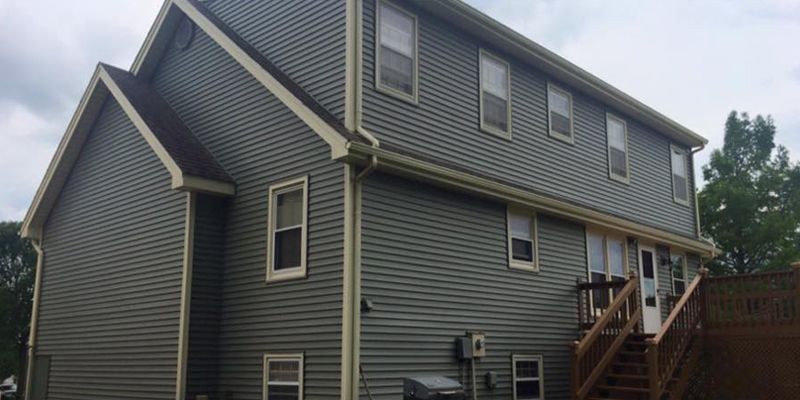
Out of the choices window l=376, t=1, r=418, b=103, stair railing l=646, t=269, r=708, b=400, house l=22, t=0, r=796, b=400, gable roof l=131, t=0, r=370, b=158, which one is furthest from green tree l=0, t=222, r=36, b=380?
stair railing l=646, t=269, r=708, b=400

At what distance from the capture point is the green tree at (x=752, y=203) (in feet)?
85.8

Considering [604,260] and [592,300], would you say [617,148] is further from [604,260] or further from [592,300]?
[592,300]

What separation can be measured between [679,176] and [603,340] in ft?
27.6

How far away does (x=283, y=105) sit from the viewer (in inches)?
441

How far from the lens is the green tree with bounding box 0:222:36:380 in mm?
30844

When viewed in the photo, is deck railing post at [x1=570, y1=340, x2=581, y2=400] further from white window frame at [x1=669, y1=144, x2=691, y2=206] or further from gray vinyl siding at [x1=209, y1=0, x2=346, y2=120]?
white window frame at [x1=669, y1=144, x2=691, y2=206]

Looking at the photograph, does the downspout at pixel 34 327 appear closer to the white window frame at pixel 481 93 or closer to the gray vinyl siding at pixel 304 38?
the gray vinyl siding at pixel 304 38

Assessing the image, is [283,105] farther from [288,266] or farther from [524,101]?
[524,101]

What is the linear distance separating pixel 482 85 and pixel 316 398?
629 cm

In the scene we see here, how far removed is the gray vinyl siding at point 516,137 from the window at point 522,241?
62 centimetres

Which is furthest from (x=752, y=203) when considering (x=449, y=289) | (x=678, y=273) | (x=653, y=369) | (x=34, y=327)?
(x=34, y=327)

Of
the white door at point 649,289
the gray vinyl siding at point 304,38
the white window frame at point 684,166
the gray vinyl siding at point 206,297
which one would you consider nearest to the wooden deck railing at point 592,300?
the white door at point 649,289

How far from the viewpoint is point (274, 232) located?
11102mm

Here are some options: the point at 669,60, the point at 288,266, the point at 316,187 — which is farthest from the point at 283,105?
the point at 669,60
